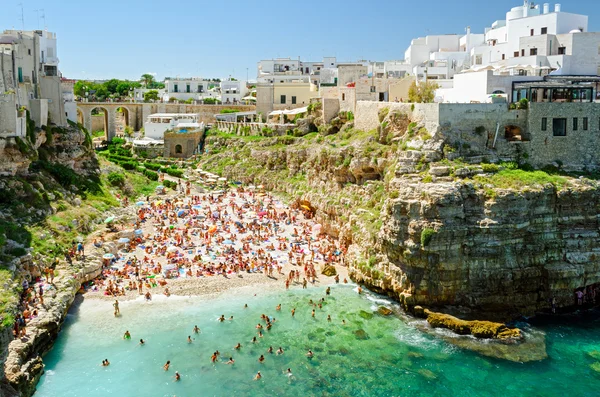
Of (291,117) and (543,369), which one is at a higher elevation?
(291,117)

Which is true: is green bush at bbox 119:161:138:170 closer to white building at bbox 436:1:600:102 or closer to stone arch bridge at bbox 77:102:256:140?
stone arch bridge at bbox 77:102:256:140

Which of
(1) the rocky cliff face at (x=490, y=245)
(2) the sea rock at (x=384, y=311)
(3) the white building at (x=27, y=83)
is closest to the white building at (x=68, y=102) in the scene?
(3) the white building at (x=27, y=83)

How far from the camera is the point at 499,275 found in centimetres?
2988

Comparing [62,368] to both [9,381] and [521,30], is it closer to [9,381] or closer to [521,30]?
[9,381]

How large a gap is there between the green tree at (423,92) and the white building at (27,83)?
88.7 feet

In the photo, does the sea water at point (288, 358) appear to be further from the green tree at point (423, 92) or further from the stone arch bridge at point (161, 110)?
the stone arch bridge at point (161, 110)

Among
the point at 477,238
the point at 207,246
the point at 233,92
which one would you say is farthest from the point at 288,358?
the point at 233,92

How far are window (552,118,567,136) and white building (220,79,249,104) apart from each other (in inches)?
1896

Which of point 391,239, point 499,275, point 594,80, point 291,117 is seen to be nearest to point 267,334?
point 391,239

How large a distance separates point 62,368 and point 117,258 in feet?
41.0

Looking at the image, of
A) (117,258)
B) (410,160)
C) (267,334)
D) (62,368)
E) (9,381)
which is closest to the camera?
(9,381)

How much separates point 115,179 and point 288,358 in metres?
28.6

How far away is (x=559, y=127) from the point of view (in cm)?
3450

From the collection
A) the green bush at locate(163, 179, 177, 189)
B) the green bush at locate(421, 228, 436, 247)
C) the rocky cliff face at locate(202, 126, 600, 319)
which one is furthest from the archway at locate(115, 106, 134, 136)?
the green bush at locate(421, 228, 436, 247)
